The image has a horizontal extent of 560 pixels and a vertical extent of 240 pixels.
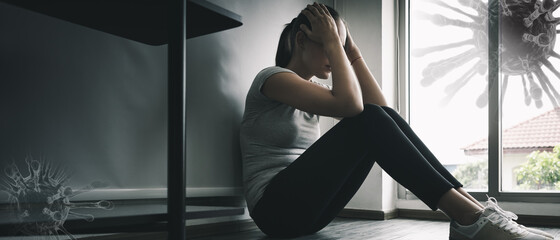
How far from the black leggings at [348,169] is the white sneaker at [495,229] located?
0.33 ft

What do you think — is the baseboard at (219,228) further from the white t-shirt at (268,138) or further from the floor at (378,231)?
the white t-shirt at (268,138)

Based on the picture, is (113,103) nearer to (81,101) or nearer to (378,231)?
(81,101)

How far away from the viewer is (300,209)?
1.36 metres

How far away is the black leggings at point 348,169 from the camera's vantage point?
3.95 ft

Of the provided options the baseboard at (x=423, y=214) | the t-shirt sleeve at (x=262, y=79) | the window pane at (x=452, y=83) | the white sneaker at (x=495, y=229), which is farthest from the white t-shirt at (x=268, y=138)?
the window pane at (x=452, y=83)

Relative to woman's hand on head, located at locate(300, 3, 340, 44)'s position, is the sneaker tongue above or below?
below

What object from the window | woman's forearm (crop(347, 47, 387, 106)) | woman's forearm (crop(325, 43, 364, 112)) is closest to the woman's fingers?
woman's forearm (crop(325, 43, 364, 112))

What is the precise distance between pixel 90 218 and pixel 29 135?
1.69ft

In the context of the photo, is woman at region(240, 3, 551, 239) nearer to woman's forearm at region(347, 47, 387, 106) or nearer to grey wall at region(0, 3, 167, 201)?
woman's forearm at region(347, 47, 387, 106)

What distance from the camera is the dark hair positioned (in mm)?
1563

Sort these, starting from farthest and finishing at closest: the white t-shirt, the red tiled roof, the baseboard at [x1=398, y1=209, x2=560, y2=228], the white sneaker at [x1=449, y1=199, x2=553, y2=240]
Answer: the red tiled roof < the baseboard at [x1=398, y1=209, x2=560, y2=228] < the white t-shirt < the white sneaker at [x1=449, y1=199, x2=553, y2=240]

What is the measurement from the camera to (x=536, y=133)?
88.0 inches

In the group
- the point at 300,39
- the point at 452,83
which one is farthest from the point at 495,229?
the point at 452,83

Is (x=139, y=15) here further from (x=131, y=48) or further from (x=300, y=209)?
(x=300, y=209)
